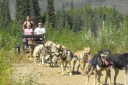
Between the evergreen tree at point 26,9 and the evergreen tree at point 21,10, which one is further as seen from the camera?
the evergreen tree at point 21,10

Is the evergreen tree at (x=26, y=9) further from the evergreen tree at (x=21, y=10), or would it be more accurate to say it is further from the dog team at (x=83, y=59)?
the dog team at (x=83, y=59)

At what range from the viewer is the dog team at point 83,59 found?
11938mm

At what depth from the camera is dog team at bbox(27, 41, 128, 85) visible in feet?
39.2

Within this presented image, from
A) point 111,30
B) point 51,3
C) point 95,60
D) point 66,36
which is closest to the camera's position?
point 95,60

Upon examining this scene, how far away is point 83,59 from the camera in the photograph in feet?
46.2

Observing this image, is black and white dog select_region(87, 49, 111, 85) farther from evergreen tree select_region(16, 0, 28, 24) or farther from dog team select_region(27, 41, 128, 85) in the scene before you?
evergreen tree select_region(16, 0, 28, 24)

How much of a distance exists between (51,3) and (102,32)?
6137 centimetres

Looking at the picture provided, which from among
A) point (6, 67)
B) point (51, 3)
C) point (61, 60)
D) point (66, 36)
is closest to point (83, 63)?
point (61, 60)

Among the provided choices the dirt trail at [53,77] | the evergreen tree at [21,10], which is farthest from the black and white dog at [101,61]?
the evergreen tree at [21,10]

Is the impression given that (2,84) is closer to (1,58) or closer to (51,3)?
(1,58)

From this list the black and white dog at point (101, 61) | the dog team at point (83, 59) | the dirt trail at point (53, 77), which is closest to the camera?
the black and white dog at point (101, 61)

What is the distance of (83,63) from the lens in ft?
46.9

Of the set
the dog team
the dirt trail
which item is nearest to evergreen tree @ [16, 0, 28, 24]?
the dog team

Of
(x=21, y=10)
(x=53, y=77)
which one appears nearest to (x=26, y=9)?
(x=21, y=10)
